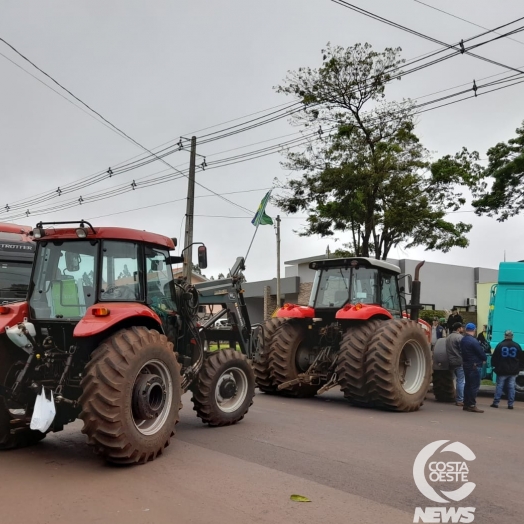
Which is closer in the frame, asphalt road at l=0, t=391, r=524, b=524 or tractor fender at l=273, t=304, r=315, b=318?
asphalt road at l=0, t=391, r=524, b=524

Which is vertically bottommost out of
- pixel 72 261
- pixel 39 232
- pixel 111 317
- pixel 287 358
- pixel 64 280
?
pixel 287 358

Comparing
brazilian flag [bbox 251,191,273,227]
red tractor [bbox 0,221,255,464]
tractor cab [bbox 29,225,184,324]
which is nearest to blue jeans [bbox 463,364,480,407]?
red tractor [bbox 0,221,255,464]

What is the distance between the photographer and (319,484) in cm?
566

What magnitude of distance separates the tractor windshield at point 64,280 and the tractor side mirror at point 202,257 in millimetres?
2014

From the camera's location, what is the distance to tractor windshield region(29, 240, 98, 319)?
259 inches

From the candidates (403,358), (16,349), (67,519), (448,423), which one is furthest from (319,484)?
(403,358)

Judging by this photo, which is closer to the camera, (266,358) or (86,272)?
(86,272)

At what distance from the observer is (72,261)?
22.2 ft

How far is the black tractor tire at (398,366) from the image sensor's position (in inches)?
396

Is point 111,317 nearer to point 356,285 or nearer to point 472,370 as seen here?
point 356,285

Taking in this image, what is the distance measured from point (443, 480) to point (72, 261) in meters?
4.59

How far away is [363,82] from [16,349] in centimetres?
1501

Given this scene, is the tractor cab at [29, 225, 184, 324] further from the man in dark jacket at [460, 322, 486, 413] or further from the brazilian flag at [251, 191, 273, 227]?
→ the brazilian flag at [251, 191, 273, 227]

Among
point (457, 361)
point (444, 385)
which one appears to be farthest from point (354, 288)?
point (444, 385)
